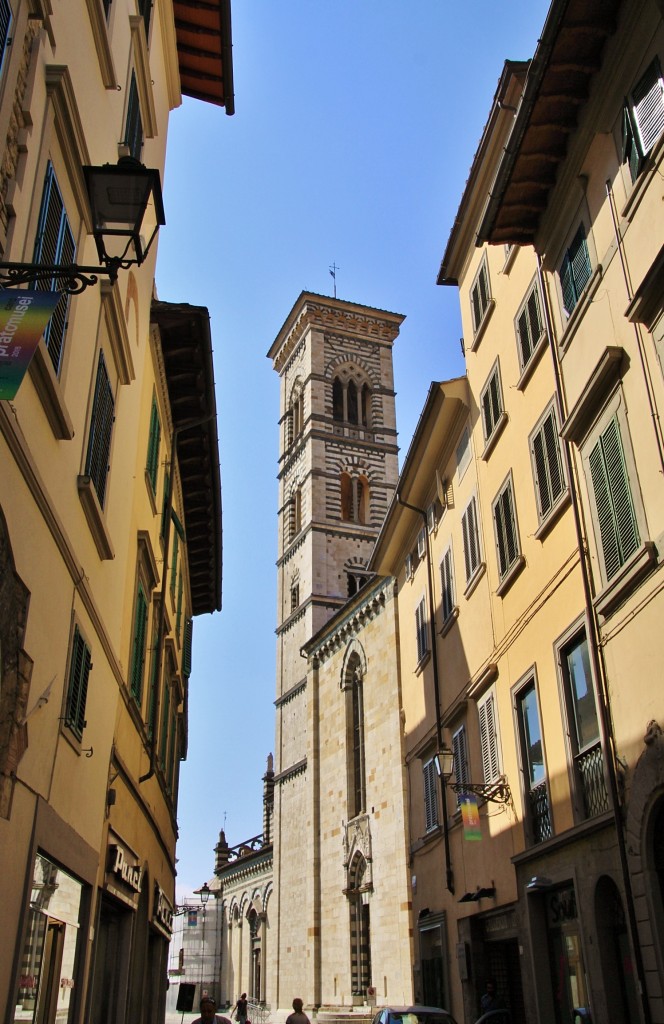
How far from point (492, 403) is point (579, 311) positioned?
481 centimetres

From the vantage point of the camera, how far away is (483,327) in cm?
1728

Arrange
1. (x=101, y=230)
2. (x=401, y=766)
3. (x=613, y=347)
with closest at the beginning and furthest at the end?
(x=101, y=230)
(x=613, y=347)
(x=401, y=766)

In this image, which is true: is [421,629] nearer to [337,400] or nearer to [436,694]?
[436,694]

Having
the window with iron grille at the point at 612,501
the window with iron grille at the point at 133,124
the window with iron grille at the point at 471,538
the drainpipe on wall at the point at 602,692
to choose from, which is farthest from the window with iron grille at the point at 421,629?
the window with iron grille at the point at 133,124

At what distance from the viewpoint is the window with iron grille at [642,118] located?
953cm

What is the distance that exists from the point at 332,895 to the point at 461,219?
1066 inches

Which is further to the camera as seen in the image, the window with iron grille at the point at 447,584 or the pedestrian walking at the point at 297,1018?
the window with iron grille at the point at 447,584

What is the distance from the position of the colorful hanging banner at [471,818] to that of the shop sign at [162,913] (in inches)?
225

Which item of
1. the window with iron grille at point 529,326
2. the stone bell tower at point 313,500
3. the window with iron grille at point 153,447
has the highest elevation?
the stone bell tower at point 313,500

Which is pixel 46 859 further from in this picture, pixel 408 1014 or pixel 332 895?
pixel 332 895

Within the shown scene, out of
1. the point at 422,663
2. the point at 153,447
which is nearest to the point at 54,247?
the point at 153,447

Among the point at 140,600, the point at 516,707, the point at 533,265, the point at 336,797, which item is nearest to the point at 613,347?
the point at 533,265

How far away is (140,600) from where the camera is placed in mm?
13555

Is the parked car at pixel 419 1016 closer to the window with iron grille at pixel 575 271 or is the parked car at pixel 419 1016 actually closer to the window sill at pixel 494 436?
the window sill at pixel 494 436
